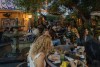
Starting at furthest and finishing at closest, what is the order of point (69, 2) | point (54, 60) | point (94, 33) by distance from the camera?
point (69, 2) < point (94, 33) < point (54, 60)

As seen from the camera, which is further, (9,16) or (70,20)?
(9,16)

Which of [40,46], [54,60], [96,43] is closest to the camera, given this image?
[40,46]

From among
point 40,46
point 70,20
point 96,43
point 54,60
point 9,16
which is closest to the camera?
point 40,46

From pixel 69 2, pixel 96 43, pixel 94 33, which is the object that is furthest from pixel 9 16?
pixel 96 43

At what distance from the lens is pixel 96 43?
6965 millimetres

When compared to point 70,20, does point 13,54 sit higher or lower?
lower

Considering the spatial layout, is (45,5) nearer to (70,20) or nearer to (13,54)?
(70,20)

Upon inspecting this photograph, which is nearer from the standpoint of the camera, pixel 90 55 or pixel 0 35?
pixel 90 55

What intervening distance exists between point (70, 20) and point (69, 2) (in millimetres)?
1673

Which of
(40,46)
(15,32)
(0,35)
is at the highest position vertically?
(40,46)

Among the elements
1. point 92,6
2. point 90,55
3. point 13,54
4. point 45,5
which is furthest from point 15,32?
point 90,55

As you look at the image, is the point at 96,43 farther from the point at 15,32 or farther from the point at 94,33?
the point at 15,32

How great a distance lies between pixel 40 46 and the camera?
4078 millimetres

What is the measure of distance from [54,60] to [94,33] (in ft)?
13.8
